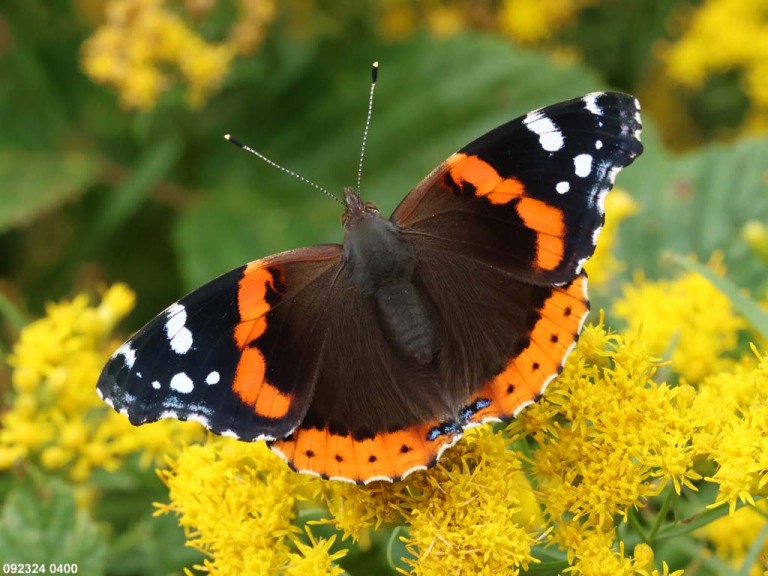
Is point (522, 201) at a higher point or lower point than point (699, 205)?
lower

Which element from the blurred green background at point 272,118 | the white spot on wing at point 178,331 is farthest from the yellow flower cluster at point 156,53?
the white spot on wing at point 178,331

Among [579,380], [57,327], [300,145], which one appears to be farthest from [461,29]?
[579,380]

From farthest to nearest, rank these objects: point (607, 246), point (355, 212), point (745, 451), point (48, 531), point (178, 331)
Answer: point (607, 246), point (48, 531), point (355, 212), point (178, 331), point (745, 451)

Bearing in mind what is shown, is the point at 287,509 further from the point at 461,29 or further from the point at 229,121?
the point at 461,29

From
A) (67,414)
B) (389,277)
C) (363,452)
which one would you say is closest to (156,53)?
(67,414)

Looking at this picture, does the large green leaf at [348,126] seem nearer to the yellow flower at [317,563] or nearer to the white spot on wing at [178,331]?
the white spot on wing at [178,331]

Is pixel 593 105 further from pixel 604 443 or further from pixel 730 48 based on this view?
pixel 730 48

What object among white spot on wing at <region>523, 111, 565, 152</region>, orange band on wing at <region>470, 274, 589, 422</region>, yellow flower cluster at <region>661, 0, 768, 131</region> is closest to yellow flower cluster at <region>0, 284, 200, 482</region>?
orange band on wing at <region>470, 274, 589, 422</region>

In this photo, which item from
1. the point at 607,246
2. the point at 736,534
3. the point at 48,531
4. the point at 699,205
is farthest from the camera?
the point at 699,205
